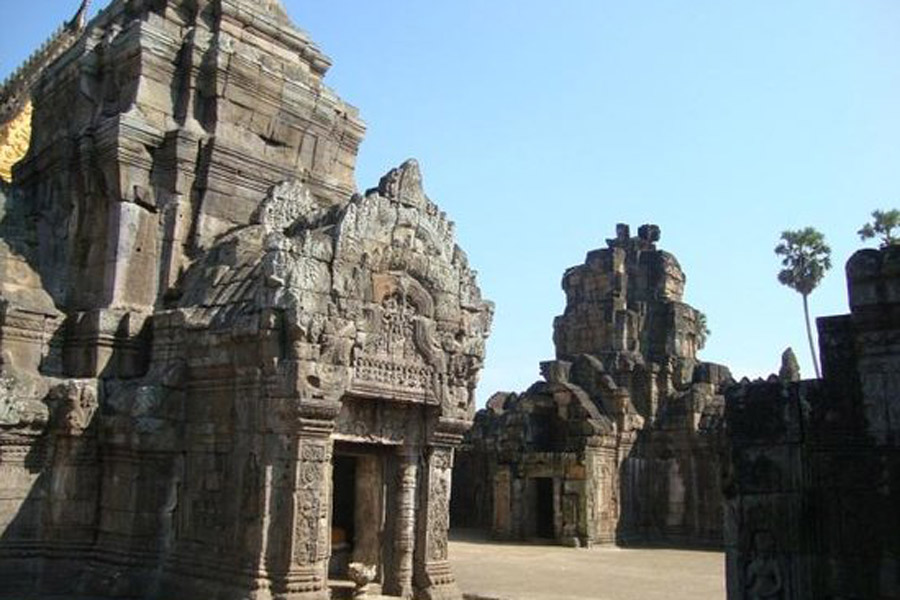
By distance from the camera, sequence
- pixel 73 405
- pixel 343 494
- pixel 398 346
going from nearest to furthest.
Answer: pixel 73 405, pixel 398 346, pixel 343 494

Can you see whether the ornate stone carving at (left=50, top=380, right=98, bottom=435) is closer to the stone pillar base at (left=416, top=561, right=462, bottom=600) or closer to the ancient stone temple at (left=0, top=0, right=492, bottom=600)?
the ancient stone temple at (left=0, top=0, right=492, bottom=600)

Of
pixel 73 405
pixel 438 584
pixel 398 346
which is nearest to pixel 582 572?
pixel 438 584

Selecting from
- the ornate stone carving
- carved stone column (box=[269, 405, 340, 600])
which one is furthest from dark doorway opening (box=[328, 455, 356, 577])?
the ornate stone carving

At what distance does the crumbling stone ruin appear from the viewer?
15.6 ft

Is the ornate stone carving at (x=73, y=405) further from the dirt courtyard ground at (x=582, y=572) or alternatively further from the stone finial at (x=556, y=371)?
the stone finial at (x=556, y=371)

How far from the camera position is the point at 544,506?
79.7 ft

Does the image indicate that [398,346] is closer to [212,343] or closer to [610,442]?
[212,343]

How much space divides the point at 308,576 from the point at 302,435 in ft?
4.96

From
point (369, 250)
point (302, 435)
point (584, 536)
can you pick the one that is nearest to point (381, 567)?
point (302, 435)

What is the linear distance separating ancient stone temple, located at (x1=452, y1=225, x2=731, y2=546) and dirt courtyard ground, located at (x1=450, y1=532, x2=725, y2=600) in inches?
65.4

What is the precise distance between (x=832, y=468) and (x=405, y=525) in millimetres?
6884

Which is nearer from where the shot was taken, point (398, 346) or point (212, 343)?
point (212, 343)

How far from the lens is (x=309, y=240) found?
32.8 ft

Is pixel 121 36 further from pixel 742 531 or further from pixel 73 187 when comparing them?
pixel 742 531
